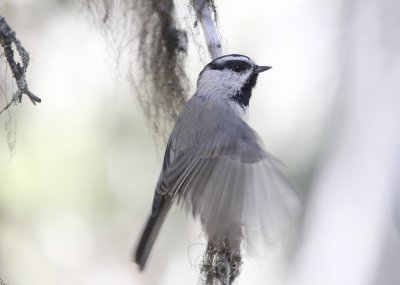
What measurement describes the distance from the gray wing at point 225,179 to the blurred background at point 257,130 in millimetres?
1379

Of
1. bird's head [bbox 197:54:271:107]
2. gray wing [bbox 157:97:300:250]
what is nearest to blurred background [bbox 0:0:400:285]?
bird's head [bbox 197:54:271:107]

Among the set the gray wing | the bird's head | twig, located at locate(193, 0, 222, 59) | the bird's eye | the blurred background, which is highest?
twig, located at locate(193, 0, 222, 59)

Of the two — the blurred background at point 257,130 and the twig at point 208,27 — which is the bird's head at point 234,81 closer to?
the twig at point 208,27

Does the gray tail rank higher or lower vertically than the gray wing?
lower

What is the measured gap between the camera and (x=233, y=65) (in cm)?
297

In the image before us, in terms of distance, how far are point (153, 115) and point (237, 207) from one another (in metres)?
0.86

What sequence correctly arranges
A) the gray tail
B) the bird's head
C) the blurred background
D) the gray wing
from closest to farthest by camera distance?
the gray wing, the gray tail, the bird's head, the blurred background

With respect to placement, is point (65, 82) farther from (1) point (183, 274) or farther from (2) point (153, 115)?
(2) point (153, 115)

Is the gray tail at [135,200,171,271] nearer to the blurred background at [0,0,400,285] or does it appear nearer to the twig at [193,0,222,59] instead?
the twig at [193,0,222,59]

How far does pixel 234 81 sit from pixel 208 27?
1.34 feet

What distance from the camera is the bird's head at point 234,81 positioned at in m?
2.99

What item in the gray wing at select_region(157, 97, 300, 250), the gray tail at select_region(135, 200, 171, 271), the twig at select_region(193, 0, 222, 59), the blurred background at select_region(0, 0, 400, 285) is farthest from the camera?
the blurred background at select_region(0, 0, 400, 285)

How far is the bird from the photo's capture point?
2.22 meters

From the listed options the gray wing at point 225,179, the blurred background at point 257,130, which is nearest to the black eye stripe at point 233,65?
the gray wing at point 225,179
